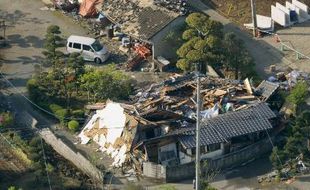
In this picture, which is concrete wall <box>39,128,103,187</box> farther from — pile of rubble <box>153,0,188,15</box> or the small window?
pile of rubble <box>153,0,188,15</box>

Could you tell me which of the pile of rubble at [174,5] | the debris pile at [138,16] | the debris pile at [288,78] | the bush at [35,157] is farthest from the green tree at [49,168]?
the pile of rubble at [174,5]

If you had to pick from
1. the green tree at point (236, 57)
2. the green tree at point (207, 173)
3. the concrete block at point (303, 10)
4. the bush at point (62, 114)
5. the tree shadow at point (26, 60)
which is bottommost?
the green tree at point (207, 173)

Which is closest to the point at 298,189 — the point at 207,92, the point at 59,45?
the point at 207,92

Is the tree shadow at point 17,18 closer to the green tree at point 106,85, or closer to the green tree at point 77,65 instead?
the green tree at point 77,65

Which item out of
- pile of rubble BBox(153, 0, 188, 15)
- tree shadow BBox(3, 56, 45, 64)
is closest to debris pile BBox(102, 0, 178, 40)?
pile of rubble BBox(153, 0, 188, 15)

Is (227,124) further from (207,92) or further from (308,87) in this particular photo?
(308,87)
